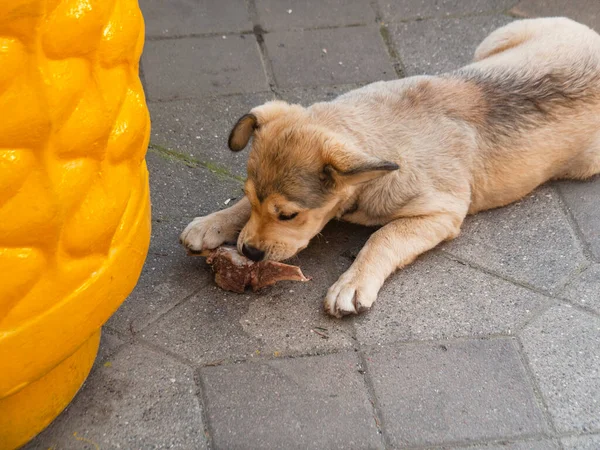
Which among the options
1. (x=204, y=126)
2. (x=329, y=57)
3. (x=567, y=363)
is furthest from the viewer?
(x=329, y=57)

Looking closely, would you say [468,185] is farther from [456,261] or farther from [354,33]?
[354,33]

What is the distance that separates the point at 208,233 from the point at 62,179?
1684 millimetres

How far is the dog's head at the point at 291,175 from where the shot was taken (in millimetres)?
4012

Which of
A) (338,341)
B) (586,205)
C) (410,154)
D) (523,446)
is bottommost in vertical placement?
(586,205)

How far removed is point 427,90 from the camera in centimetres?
474

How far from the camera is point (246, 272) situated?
13.9ft

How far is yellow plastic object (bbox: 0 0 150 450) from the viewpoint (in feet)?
8.60

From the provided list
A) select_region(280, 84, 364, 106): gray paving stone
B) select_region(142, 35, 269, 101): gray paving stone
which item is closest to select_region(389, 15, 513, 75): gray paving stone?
select_region(280, 84, 364, 106): gray paving stone

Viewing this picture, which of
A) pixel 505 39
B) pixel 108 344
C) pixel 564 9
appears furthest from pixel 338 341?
pixel 564 9

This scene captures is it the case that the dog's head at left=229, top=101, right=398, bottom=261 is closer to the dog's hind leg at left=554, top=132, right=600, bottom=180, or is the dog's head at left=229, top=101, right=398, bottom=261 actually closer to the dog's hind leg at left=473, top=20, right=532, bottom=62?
the dog's hind leg at left=554, top=132, right=600, bottom=180

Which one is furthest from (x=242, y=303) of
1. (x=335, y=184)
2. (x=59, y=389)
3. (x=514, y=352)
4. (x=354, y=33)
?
(x=354, y=33)

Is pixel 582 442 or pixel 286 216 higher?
pixel 286 216

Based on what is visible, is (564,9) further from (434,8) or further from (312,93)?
(312,93)

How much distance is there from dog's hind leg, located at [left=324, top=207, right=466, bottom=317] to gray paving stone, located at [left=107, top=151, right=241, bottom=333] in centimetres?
75
